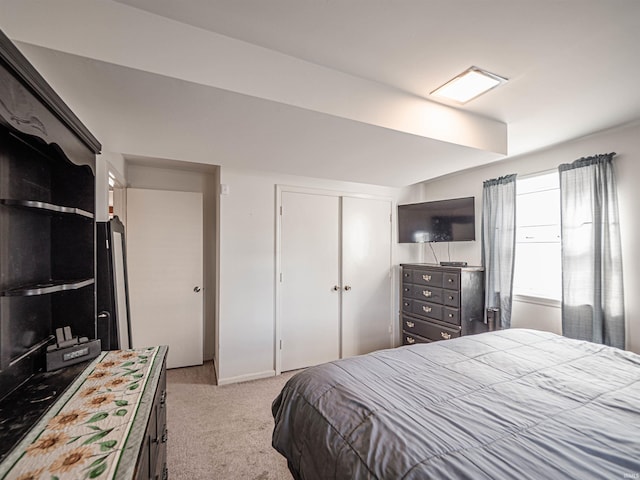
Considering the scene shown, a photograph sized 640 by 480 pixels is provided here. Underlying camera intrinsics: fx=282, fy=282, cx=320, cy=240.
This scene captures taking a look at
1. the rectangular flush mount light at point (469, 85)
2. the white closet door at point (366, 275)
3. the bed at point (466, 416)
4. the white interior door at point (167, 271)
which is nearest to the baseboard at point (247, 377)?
the white interior door at point (167, 271)

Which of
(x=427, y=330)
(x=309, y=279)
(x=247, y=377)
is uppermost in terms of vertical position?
(x=309, y=279)

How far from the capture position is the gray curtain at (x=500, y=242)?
3.07 meters

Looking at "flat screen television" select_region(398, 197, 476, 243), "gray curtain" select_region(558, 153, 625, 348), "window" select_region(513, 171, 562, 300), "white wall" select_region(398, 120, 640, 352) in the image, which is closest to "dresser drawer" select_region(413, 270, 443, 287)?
"flat screen television" select_region(398, 197, 476, 243)

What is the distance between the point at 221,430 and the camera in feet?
7.23

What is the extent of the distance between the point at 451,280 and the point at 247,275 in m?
2.28

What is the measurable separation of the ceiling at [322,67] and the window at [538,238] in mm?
814

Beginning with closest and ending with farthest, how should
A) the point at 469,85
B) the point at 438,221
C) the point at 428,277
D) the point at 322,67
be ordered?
the point at 322,67, the point at 469,85, the point at 428,277, the point at 438,221

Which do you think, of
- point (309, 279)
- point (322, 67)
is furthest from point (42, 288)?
point (309, 279)

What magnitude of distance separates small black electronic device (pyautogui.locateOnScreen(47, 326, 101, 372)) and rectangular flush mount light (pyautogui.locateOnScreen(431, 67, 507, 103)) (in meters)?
2.47

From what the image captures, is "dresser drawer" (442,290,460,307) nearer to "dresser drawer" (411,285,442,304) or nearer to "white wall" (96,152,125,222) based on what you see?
"dresser drawer" (411,285,442,304)

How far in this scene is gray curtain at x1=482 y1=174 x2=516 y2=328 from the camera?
3.07 metres

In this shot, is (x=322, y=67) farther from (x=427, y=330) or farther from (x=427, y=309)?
(x=427, y=330)

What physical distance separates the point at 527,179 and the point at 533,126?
90cm

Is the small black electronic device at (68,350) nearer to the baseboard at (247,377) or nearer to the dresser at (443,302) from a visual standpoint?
the baseboard at (247,377)
